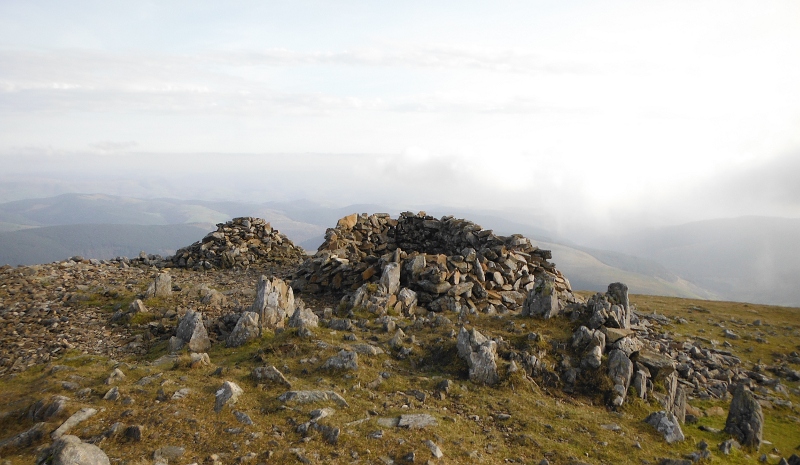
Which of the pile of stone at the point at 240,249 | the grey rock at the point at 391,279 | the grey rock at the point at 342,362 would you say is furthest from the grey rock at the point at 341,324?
the pile of stone at the point at 240,249

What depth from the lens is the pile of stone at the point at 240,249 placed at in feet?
119

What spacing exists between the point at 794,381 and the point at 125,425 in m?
32.0

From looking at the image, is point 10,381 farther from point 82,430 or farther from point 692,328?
point 692,328

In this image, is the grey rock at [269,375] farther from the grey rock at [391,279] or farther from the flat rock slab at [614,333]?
the flat rock slab at [614,333]

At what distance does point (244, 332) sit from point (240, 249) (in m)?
21.3

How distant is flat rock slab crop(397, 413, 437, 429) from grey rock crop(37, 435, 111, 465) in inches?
283

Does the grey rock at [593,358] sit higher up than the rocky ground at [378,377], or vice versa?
the grey rock at [593,358]

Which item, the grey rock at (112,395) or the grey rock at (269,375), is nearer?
the grey rock at (112,395)

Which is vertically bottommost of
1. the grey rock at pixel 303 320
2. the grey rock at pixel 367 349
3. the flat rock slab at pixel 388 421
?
the flat rock slab at pixel 388 421

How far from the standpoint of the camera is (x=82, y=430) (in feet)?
34.2

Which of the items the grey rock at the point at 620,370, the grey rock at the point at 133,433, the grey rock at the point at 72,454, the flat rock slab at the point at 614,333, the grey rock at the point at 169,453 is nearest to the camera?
the grey rock at the point at 72,454

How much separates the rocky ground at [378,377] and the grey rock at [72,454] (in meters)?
0.05

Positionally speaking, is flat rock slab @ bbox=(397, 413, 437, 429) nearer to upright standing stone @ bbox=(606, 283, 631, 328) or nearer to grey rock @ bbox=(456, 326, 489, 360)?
grey rock @ bbox=(456, 326, 489, 360)

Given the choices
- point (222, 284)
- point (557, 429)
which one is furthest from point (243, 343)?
point (222, 284)
